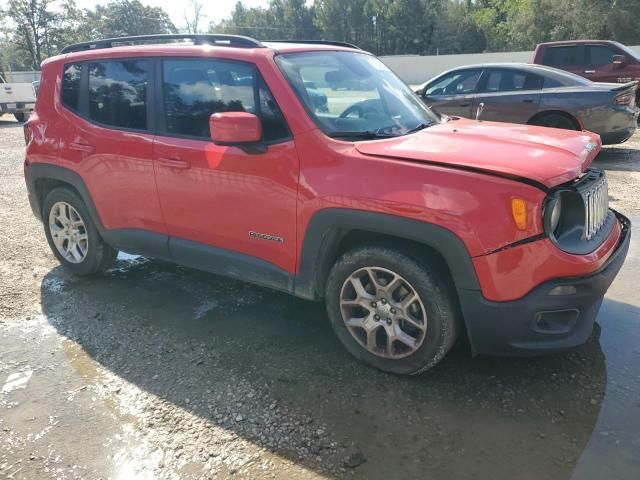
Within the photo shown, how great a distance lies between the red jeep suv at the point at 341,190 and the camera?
2570 millimetres

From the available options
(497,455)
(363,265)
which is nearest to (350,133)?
(363,265)

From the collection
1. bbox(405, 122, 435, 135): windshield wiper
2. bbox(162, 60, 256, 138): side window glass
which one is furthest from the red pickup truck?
bbox(162, 60, 256, 138): side window glass

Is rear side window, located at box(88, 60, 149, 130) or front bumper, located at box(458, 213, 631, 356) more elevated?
rear side window, located at box(88, 60, 149, 130)

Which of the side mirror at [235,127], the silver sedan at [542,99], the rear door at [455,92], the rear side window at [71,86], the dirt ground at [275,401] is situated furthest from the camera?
the rear door at [455,92]

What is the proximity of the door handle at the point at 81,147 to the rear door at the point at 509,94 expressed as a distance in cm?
648

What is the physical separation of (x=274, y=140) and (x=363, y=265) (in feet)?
3.04

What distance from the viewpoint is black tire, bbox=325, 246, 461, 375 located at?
278 cm

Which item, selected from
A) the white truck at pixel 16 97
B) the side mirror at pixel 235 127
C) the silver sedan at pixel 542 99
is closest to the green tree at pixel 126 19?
the white truck at pixel 16 97

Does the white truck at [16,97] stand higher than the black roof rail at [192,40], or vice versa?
the black roof rail at [192,40]

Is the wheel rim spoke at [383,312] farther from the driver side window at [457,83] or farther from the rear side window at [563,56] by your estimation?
the rear side window at [563,56]

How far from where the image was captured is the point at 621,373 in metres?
3.02

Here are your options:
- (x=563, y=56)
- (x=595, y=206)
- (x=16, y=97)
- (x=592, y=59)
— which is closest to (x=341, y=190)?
(x=595, y=206)

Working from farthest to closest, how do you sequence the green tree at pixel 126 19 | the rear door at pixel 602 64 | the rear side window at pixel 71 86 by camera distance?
the green tree at pixel 126 19 → the rear door at pixel 602 64 → the rear side window at pixel 71 86

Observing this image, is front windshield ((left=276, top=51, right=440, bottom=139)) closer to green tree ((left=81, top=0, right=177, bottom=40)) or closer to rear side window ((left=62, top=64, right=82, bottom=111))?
rear side window ((left=62, top=64, right=82, bottom=111))
